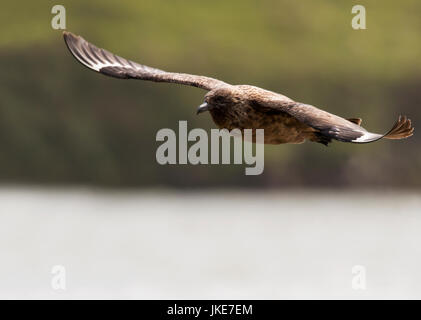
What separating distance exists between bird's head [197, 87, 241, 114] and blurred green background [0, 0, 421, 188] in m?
25.9

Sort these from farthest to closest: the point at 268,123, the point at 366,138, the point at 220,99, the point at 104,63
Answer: the point at 104,63 → the point at 220,99 → the point at 268,123 → the point at 366,138

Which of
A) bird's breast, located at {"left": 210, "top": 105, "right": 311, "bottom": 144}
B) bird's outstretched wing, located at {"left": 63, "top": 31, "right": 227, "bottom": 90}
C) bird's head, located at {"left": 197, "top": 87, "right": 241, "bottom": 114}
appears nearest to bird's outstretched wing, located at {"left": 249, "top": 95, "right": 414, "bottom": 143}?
bird's breast, located at {"left": 210, "top": 105, "right": 311, "bottom": 144}

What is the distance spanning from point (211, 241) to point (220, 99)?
1218 inches

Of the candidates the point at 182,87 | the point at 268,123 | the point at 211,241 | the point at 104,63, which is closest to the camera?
the point at 268,123

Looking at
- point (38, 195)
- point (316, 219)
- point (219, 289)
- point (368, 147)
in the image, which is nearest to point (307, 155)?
point (368, 147)

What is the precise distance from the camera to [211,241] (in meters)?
44.6

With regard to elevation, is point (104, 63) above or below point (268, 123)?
above

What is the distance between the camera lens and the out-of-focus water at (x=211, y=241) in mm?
38031

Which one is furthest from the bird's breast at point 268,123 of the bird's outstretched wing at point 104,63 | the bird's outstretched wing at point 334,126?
the bird's outstretched wing at point 104,63

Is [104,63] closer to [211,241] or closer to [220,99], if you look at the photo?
[220,99]

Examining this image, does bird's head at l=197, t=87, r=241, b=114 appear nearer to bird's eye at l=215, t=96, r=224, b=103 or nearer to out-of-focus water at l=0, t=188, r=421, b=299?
bird's eye at l=215, t=96, r=224, b=103

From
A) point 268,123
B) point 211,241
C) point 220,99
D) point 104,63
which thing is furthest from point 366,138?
point 211,241

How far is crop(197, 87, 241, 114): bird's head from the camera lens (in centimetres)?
1392

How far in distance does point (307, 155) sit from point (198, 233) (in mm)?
6610
